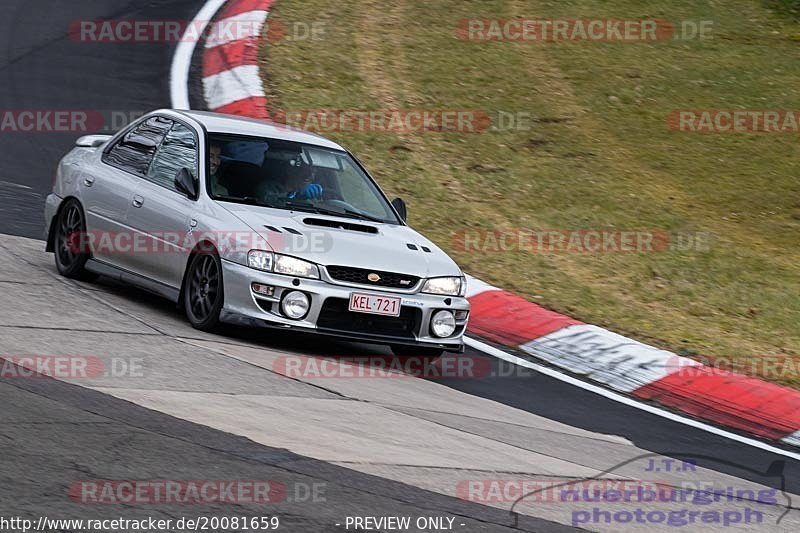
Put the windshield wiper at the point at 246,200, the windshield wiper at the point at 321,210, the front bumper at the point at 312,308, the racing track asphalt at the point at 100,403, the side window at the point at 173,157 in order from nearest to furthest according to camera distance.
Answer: the racing track asphalt at the point at 100,403
the front bumper at the point at 312,308
the windshield wiper at the point at 246,200
the windshield wiper at the point at 321,210
the side window at the point at 173,157

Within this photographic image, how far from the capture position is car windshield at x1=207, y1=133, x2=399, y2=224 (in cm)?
927

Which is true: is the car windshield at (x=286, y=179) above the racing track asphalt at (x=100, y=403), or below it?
above

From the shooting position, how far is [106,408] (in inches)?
257

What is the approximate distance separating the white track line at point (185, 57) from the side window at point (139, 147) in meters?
4.40

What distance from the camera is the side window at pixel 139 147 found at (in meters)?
9.83

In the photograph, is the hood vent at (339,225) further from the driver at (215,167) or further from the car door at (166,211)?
the car door at (166,211)

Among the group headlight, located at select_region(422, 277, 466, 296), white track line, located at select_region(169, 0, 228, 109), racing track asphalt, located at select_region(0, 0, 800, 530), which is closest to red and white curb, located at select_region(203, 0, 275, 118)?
white track line, located at select_region(169, 0, 228, 109)

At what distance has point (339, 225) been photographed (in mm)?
9078

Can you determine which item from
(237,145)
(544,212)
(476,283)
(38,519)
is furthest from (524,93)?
(38,519)

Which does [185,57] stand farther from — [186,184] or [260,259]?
[260,259]

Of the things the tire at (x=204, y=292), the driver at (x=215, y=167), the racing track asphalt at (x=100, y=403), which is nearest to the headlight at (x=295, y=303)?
the tire at (x=204, y=292)

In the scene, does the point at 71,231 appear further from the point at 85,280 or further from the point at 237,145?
the point at 237,145

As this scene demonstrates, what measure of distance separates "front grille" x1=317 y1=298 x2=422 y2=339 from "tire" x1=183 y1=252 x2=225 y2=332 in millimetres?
687

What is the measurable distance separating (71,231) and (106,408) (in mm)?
3744
